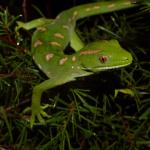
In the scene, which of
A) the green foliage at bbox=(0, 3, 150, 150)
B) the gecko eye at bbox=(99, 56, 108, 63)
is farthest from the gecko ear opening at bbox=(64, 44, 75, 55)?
the gecko eye at bbox=(99, 56, 108, 63)

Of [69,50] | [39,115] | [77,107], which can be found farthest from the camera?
[69,50]

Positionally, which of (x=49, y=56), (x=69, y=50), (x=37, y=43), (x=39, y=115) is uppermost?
(x=37, y=43)

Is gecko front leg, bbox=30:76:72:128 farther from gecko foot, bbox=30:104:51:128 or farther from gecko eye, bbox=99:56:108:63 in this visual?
gecko eye, bbox=99:56:108:63

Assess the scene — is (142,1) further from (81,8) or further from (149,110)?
(81,8)

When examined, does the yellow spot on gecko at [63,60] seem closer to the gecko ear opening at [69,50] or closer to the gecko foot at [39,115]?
the gecko foot at [39,115]

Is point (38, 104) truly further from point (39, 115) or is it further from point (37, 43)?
point (37, 43)

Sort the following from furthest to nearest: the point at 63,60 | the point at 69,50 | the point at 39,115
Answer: the point at 69,50, the point at 63,60, the point at 39,115

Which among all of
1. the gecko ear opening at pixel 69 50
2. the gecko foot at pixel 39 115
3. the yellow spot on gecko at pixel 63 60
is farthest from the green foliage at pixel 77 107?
the gecko ear opening at pixel 69 50

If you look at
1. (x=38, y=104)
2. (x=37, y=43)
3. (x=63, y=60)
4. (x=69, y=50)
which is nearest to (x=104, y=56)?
(x=63, y=60)
